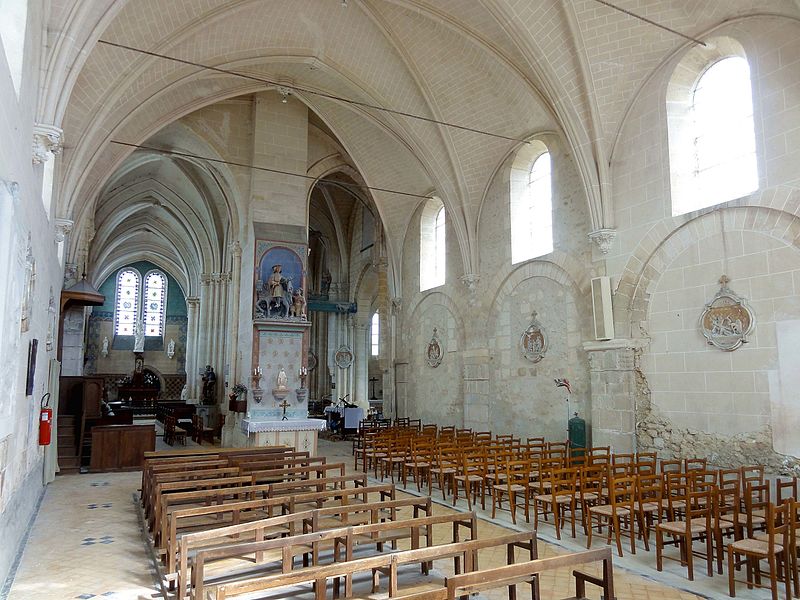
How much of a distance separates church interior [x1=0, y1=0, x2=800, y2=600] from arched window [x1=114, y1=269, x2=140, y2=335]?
17.3 metres

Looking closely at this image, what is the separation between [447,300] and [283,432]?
5914 millimetres

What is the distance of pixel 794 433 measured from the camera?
27.5 feet

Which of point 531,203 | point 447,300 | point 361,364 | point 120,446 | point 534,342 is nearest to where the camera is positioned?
point 534,342

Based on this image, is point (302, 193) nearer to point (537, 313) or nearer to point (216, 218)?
point (216, 218)

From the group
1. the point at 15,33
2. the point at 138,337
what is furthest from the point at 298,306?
the point at 138,337

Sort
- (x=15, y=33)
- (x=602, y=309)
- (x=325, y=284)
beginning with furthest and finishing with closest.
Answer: (x=325, y=284) < (x=602, y=309) < (x=15, y=33)

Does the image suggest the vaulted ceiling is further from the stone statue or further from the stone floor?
the stone statue

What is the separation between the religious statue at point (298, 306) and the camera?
16.4 m

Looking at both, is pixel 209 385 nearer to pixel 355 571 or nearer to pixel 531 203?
pixel 531 203

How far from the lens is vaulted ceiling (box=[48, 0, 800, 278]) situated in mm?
10641

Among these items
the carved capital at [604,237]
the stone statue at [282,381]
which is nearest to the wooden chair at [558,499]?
the carved capital at [604,237]

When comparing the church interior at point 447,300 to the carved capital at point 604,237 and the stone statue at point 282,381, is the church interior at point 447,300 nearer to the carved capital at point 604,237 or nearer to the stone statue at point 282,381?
the carved capital at point 604,237

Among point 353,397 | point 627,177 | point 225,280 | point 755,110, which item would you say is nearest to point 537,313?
point 627,177

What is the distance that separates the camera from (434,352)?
57.6 feet
